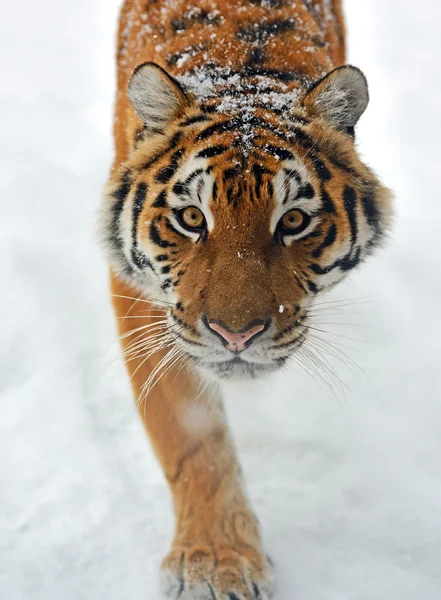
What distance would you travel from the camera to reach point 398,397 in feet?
10.4

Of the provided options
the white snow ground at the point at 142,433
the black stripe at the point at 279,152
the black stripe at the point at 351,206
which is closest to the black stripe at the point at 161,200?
the black stripe at the point at 279,152

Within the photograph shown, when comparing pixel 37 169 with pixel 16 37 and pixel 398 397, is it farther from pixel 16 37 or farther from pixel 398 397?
pixel 398 397

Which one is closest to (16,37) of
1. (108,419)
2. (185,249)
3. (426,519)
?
(108,419)

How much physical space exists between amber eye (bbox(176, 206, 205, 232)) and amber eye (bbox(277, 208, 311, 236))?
23 centimetres

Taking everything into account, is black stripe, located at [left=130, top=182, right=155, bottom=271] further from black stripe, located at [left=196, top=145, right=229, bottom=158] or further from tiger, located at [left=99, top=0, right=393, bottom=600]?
black stripe, located at [left=196, top=145, right=229, bottom=158]

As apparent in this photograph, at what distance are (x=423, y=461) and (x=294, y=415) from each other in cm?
57

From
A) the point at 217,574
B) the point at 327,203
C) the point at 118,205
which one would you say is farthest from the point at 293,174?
the point at 217,574

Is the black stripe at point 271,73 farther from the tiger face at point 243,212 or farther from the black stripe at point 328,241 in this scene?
the black stripe at point 328,241

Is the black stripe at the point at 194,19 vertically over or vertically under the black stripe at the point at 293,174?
over

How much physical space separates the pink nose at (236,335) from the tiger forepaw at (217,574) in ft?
2.61

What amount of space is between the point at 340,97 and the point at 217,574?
5.27ft

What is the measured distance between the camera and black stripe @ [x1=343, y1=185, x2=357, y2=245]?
7.64ft

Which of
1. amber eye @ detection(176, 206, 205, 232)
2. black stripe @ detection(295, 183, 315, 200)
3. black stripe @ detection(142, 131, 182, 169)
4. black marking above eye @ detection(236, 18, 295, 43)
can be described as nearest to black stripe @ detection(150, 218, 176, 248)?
amber eye @ detection(176, 206, 205, 232)

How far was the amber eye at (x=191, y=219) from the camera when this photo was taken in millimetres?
2132
